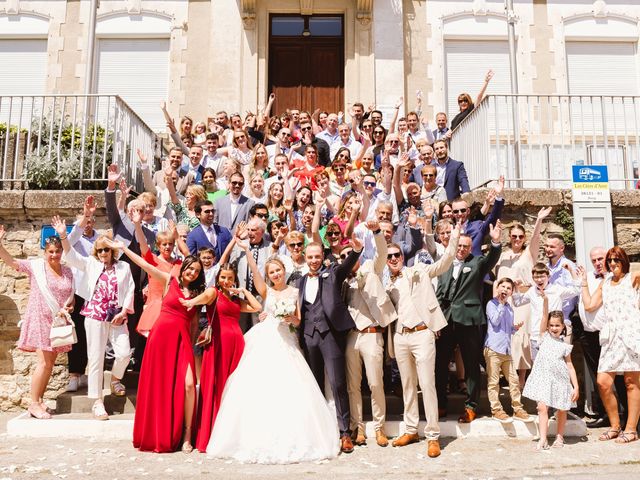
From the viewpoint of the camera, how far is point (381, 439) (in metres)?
5.65

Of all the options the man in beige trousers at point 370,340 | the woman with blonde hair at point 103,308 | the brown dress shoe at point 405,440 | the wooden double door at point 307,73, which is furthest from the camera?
the wooden double door at point 307,73

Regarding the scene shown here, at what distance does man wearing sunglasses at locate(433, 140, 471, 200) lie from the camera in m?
8.05

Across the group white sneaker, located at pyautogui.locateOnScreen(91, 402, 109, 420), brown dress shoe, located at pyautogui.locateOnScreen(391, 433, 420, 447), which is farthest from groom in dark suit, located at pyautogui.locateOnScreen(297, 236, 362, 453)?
white sneaker, located at pyautogui.locateOnScreen(91, 402, 109, 420)

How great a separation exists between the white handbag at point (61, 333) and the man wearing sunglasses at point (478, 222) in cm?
427

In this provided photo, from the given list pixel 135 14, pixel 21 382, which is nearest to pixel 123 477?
pixel 21 382

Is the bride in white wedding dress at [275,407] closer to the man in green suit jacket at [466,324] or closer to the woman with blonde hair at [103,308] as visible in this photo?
the man in green suit jacket at [466,324]

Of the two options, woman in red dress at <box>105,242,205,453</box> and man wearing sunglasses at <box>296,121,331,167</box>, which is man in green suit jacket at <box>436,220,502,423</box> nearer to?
woman in red dress at <box>105,242,205,453</box>

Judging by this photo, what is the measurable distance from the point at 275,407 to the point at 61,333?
2.46m

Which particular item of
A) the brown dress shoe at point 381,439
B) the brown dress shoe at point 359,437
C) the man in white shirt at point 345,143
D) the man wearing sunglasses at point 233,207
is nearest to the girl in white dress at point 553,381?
the brown dress shoe at point 381,439

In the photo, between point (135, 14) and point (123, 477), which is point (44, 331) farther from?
point (135, 14)

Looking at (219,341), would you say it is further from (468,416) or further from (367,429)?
(468,416)

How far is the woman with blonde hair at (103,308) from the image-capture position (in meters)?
6.16

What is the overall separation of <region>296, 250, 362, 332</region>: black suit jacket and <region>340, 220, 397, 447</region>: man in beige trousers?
146 mm

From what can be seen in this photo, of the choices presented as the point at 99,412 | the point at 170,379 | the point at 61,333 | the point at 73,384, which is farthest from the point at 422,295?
the point at 73,384
